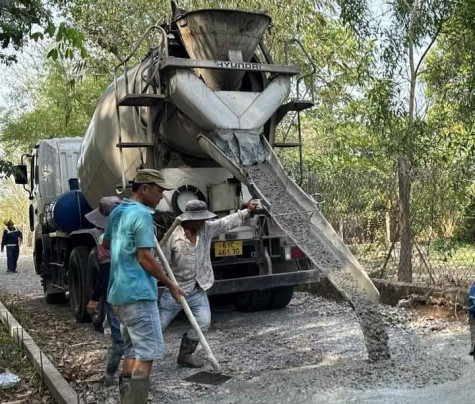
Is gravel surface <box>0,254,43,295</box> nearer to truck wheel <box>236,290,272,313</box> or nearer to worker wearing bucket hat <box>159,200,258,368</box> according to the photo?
truck wheel <box>236,290,272,313</box>

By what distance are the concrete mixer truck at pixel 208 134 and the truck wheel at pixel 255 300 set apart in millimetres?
13

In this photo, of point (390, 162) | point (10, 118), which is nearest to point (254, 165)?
point (390, 162)

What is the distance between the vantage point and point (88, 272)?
26.3ft

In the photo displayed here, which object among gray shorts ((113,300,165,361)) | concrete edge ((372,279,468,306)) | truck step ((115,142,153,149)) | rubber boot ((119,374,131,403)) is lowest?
rubber boot ((119,374,131,403))

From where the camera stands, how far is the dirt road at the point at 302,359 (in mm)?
4730

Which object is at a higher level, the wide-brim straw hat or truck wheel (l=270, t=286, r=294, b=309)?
the wide-brim straw hat

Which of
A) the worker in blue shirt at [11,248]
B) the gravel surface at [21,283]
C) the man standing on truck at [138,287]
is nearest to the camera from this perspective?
the man standing on truck at [138,287]

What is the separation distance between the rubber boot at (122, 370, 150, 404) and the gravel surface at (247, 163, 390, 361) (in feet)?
6.63

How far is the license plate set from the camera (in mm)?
7324

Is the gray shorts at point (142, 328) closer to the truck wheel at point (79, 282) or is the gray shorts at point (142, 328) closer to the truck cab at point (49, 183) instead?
the truck wheel at point (79, 282)

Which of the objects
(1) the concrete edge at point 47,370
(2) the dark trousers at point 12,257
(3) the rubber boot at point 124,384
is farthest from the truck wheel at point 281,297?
(2) the dark trousers at point 12,257

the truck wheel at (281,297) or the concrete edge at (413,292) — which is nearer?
the concrete edge at (413,292)

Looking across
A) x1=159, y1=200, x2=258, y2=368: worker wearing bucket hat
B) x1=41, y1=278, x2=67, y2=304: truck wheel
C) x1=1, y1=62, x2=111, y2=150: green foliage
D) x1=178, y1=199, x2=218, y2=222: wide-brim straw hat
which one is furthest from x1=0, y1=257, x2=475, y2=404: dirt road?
x1=1, y1=62, x2=111, y2=150: green foliage

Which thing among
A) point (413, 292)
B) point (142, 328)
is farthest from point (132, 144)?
point (413, 292)
